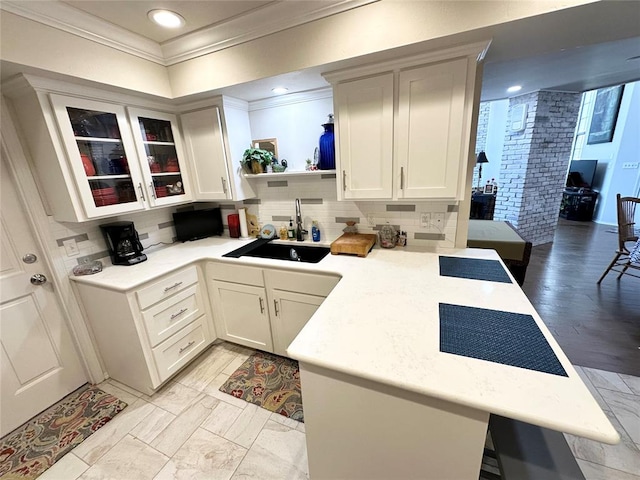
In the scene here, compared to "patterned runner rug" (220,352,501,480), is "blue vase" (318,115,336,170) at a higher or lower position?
higher

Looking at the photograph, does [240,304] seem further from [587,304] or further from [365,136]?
[587,304]

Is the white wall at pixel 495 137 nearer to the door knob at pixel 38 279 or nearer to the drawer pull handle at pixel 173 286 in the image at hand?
the drawer pull handle at pixel 173 286

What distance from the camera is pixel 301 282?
188 centimetres

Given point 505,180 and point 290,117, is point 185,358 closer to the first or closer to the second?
point 290,117

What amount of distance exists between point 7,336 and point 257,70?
2391mm

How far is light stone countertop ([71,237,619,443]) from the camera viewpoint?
76cm

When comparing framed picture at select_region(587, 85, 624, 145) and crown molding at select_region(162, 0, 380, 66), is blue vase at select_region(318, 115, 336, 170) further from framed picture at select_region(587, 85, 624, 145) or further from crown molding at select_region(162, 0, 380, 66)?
framed picture at select_region(587, 85, 624, 145)

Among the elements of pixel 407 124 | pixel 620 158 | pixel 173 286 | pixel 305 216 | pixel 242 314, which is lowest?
pixel 242 314

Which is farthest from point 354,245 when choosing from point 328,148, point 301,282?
point 328,148

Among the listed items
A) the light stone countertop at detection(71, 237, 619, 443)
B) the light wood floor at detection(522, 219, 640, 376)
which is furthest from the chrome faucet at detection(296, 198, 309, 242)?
the light wood floor at detection(522, 219, 640, 376)

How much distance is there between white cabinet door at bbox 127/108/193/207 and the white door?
753 mm

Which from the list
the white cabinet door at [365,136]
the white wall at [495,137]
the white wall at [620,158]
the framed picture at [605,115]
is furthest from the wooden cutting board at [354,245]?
the framed picture at [605,115]

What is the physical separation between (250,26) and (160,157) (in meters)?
1.29

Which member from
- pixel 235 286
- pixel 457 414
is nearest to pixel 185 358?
pixel 235 286
